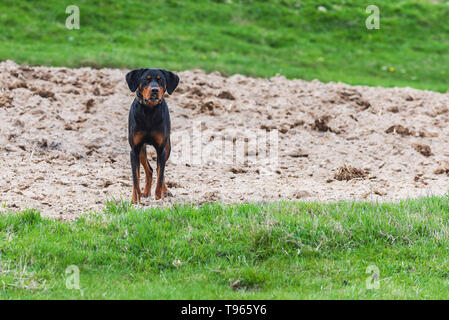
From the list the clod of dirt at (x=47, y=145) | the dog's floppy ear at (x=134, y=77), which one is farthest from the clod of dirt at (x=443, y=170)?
the clod of dirt at (x=47, y=145)

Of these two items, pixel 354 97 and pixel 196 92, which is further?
pixel 354 97

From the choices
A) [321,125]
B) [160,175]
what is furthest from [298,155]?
[160,175]

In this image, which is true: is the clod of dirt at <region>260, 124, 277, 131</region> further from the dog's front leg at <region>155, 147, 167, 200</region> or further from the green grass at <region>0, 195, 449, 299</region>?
the green grass at <region>0, 195, 449, 299</region>

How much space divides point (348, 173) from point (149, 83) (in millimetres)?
3306

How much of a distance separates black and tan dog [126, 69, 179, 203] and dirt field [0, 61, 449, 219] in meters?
0.41

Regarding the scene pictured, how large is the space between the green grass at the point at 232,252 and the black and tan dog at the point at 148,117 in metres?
0.79

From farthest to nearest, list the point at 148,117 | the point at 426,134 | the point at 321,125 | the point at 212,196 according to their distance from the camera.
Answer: the point at 321,125, the point at 426,134, the point at 212,196, the point at 148,117

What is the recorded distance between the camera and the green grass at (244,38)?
1525 cm

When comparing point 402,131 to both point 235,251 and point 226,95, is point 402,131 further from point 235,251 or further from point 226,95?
point 235,251

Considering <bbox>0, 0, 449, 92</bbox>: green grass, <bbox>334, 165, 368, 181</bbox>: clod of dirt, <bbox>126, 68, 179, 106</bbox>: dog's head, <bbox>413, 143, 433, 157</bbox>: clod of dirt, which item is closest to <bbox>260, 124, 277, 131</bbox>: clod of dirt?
<bbox>334, 165, 368, 181</bbox>: clod of dirt

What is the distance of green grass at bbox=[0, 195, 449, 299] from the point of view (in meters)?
4.92

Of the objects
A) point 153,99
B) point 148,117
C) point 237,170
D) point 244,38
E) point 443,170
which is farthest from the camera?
point 244,38

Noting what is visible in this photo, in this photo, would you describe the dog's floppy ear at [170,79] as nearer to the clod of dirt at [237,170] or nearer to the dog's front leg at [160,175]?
the dog's front leg at [160,175]

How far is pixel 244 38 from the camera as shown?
1897cm
